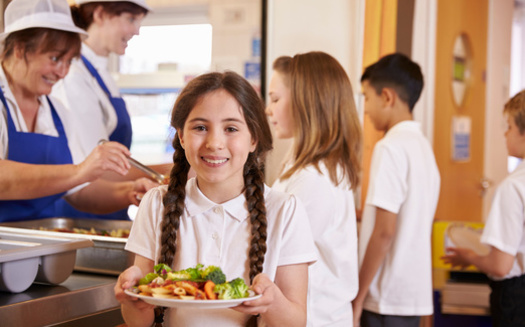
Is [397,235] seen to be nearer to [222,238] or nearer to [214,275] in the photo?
[222,238]

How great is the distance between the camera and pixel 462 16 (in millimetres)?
3898

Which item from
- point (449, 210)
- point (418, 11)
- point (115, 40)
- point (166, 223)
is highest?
point (418, 11)

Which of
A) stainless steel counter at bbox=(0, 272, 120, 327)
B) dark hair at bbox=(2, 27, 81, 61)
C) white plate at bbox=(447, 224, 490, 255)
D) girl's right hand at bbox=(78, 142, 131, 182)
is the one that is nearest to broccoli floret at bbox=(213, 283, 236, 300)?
stainless steel counter at bbox=(0, 272, 120, 327)

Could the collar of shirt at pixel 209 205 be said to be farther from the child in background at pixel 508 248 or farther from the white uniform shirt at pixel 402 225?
the child in background at pixel 508 248

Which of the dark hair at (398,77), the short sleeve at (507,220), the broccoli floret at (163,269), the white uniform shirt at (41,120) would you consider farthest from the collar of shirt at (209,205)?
the dark hair at (398,77)

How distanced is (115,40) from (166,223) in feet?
4.09

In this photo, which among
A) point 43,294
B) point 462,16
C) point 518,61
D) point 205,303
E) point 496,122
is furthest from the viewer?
point 518,61

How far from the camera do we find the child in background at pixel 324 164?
164 cm

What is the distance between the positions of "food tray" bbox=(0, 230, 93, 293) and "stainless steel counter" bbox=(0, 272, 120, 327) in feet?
0.09

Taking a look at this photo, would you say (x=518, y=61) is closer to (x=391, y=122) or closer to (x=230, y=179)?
(x=391, y=122)

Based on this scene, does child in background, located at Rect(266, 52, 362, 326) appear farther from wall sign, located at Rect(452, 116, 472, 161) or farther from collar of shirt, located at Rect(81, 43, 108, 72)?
wall sign, located at Rect(452, 116, 472, 161)

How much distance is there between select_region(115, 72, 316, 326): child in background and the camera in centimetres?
118

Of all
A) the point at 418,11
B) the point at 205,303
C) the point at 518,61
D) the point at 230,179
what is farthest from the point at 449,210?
the point at 205,303

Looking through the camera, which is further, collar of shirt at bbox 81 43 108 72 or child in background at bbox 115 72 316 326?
collar of shirt at bbox 81 43 108 72
